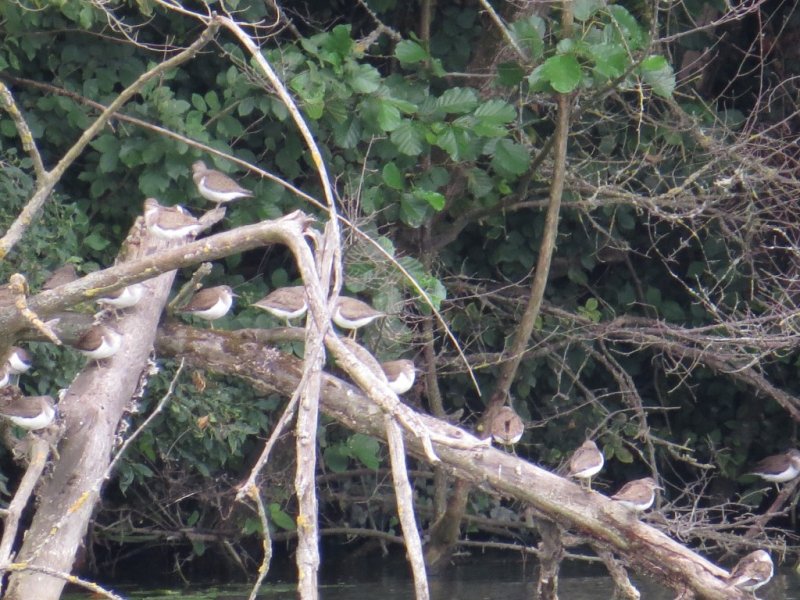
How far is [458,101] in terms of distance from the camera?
8.27 metres

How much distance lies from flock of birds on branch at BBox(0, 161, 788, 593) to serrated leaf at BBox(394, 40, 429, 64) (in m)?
1.43

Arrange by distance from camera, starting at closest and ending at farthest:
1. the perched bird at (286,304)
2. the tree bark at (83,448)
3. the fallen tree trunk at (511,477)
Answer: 1. the tree bark at (83,448)
2. the fallen tree trunk at (511,477)
3. the perched bird at (286,304)

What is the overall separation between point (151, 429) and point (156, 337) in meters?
2.18

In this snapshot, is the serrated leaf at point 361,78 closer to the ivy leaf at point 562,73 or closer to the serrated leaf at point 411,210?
the serrated leaf at point 411,210

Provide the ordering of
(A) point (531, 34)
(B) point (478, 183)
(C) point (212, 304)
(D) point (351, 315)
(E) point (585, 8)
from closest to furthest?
(C) point (212, 304)
(D) point (351, 315)
(E) point (585, 8)
(A) point (531, 34)
(B) point (478, 183)

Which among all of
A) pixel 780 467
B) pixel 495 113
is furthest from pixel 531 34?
pixel 780 467

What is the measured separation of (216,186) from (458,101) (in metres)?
1.82

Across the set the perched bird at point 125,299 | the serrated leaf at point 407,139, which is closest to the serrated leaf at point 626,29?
the serrated leaf at point 407,139

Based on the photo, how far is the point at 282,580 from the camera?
9.49 m

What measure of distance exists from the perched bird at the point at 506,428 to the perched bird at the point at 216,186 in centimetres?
237

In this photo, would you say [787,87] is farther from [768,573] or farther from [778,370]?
[768,573]

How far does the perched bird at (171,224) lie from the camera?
6.38 m

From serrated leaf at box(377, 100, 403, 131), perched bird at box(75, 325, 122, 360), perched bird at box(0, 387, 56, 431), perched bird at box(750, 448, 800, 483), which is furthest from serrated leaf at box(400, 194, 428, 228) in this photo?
perched bird at box(750, 448, 800, 483)

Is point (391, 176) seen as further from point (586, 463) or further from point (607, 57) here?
point (586, 463)
